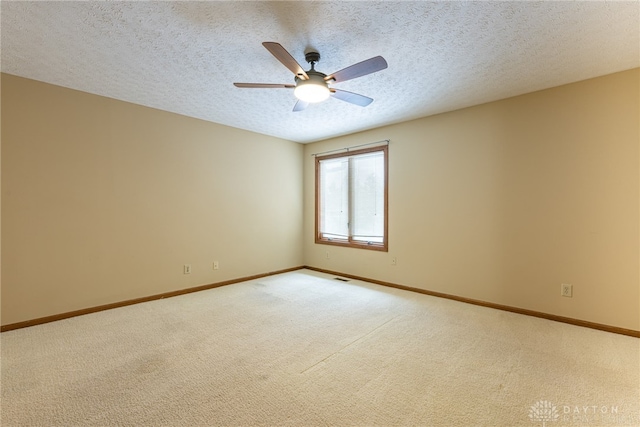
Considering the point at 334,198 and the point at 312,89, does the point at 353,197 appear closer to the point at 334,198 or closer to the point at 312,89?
the point at 334,198

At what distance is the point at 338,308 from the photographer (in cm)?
334

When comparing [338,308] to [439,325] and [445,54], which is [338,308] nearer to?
[439,325]

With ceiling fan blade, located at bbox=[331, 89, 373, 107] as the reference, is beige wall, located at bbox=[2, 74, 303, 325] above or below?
below

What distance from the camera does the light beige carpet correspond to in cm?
162

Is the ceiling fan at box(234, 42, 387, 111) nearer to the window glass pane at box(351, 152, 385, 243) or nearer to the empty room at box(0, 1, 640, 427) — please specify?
the empty room at box(0, 1, 640, 427)

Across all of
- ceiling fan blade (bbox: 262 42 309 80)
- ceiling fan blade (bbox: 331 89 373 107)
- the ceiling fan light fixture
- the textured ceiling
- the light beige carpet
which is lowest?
the light beige carpet

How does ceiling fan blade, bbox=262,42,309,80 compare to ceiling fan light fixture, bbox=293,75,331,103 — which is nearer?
ceiling fan blade, bbox=262,42,309,80

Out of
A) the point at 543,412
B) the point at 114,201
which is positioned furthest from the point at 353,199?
the point at 543,412

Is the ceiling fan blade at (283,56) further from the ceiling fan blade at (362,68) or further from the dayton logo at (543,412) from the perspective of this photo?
the dayton logo at (543,412)

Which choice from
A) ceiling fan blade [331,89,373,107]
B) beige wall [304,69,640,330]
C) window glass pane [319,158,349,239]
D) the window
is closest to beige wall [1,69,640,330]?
beige wall [304,69,640,330]

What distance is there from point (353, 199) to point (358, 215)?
11.7 inches

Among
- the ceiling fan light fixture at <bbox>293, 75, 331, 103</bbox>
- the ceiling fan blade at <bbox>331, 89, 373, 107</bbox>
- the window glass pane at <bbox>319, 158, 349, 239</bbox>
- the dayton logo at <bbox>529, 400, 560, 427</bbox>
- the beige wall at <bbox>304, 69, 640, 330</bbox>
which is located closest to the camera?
the dayton logo at <bbox>529, 400, 560, 427</bbox>

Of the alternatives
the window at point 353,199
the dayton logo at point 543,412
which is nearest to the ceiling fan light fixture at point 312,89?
the window at point 353,199

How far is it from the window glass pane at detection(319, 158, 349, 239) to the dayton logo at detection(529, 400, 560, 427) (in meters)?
3.49
